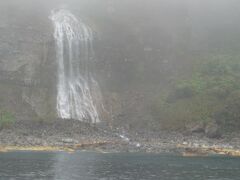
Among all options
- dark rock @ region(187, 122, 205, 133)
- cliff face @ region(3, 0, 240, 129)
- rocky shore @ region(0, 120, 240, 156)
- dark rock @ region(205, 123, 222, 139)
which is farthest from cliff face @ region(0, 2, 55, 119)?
dark rock @ region(205, 123, 222, 139)

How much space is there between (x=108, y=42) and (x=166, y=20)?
792 inches

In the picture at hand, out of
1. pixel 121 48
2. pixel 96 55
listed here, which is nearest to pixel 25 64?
pixel 96 55

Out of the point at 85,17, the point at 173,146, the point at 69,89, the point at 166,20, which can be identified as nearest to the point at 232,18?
the point at 166,20

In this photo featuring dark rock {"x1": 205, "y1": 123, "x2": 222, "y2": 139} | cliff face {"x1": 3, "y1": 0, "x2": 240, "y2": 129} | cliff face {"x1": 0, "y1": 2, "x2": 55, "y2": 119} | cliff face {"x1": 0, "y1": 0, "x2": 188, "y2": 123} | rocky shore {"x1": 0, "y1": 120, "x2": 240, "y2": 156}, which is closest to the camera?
rocky shore {"x1": 0, "y1": 120, "x2": 240, "y2": 156}

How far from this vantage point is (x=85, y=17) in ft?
455

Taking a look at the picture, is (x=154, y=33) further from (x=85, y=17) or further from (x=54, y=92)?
(x=54, y=92)

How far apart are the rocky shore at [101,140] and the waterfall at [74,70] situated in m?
9.45

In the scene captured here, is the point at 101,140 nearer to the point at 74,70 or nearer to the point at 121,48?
the point at 74,70

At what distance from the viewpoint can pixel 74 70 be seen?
399 feet

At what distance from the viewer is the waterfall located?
4434 inches

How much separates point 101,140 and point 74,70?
1215 inches

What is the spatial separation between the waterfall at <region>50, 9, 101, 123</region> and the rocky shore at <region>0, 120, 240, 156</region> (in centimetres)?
945

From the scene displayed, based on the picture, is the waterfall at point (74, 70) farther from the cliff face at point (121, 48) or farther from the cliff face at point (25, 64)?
the cliff face at point (25, 64)

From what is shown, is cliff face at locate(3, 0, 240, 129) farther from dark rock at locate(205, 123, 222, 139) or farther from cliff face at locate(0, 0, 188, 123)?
dark rock at locate(205, 123, 222, 139)
